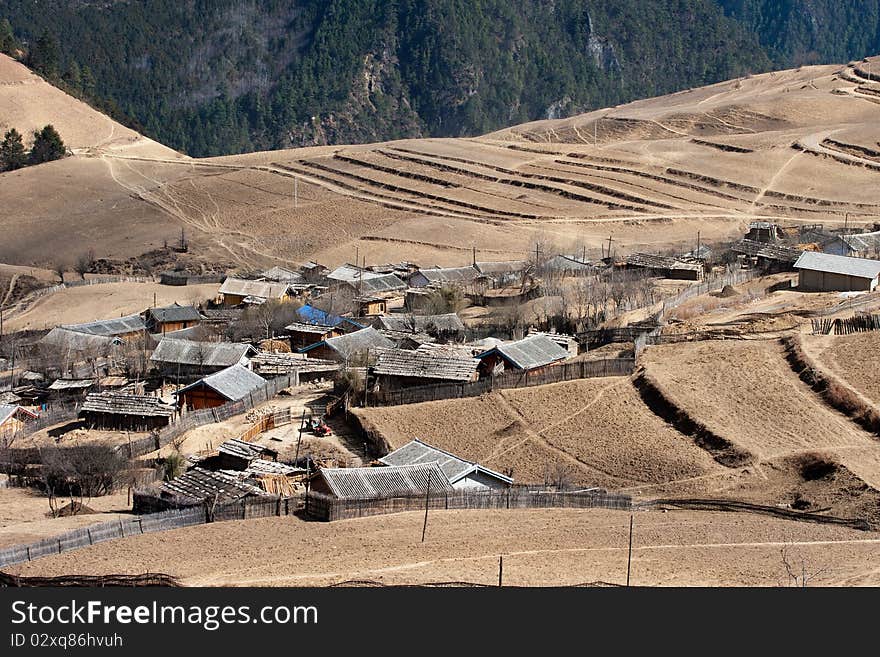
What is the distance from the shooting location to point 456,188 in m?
93.9

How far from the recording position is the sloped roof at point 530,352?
1511 inches

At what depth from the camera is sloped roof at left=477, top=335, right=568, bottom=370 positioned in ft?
126

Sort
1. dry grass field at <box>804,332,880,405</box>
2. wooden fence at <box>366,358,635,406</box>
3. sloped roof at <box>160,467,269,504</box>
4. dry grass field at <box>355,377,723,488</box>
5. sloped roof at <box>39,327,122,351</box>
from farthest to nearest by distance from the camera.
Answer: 1. sloped roof at <box>39,327,122,351</box>
2. wooden fence at <box>366,358,635,406</box>
3. dry grass field at <box>804,332,880,405</box>
4. dry grass field at <box>355,377,723,488</box>
5. sloped roof at <box>160,467,269,504</box>

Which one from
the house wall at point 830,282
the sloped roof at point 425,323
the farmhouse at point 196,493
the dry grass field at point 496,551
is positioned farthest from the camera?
the sloped roof at point 425,323

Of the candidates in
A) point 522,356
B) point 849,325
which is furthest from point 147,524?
point 849,325

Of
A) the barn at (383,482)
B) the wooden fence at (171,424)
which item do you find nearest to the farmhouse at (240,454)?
the wooden fence at (171,424)

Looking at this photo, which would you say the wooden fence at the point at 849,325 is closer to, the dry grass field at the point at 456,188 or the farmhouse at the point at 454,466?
the farmhouse at the point at 454,466

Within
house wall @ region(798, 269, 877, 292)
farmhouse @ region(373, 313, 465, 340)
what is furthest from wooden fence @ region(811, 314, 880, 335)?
farmhouse @ region(373, 313, 465, 340)

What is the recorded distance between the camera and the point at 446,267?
2788 inches

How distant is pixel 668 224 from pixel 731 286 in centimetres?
3050

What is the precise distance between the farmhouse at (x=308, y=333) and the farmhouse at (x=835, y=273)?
1680 cm

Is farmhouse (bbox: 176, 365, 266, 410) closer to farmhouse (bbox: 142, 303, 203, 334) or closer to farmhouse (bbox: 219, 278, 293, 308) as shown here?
farmhouse (bbox: 142, 303, 203, 334)

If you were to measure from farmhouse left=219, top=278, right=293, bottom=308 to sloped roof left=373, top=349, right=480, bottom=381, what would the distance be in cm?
2061

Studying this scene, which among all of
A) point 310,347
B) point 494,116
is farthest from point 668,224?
point 494,116
